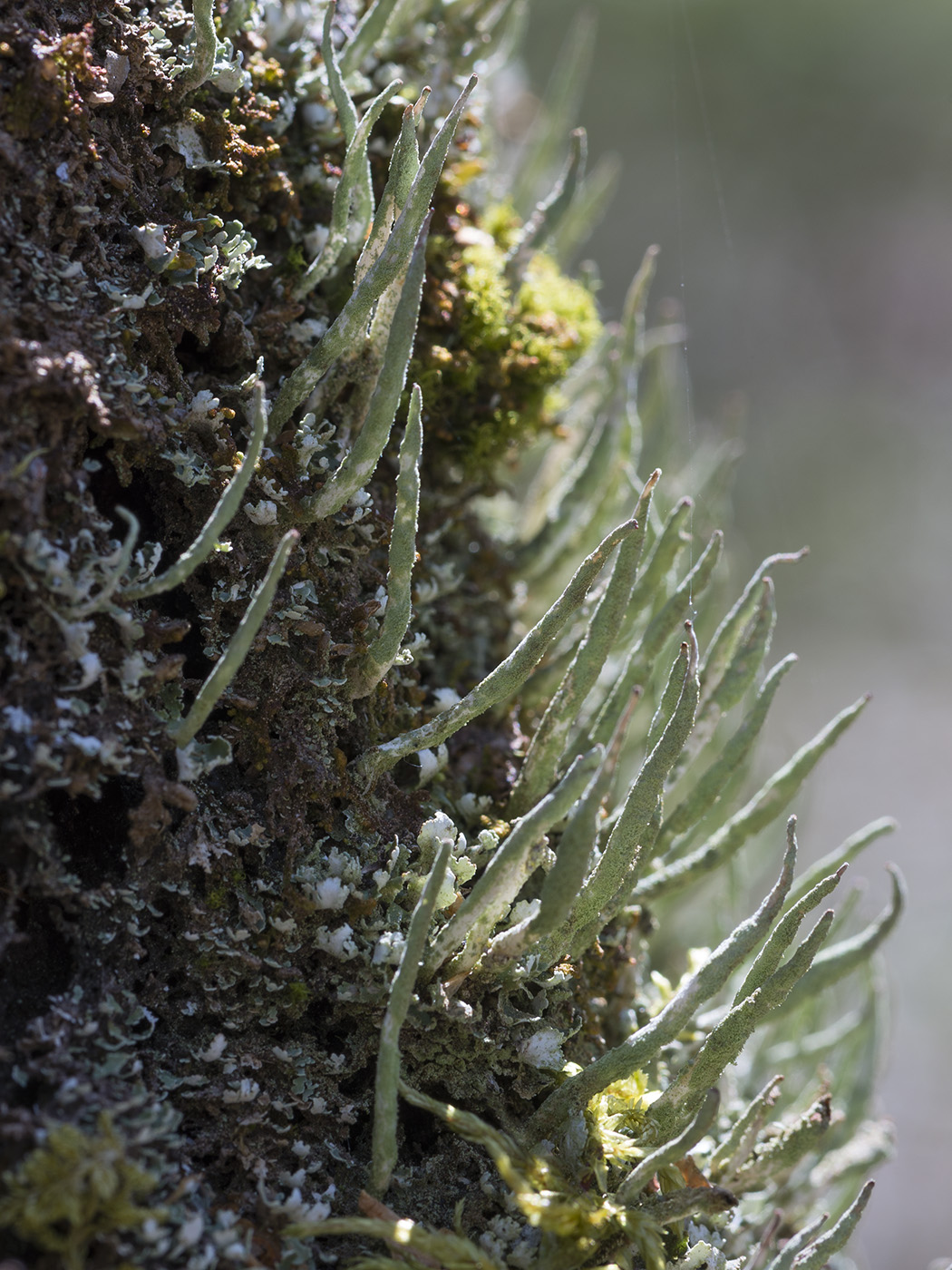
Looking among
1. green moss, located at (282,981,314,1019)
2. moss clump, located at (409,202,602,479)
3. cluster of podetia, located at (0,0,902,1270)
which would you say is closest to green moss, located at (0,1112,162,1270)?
cluster of podetia, located at (0,0,902,1270)

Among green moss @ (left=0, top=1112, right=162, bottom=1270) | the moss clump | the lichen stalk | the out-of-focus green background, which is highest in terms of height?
the out-of-focus green background

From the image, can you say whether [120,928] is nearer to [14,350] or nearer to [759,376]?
[14,350]

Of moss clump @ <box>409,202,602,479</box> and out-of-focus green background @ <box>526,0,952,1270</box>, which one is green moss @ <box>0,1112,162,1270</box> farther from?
out-of-focus green background @ <box>526,0,952,1270</box>

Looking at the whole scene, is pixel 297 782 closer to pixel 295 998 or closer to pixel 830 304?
pixel 295 998

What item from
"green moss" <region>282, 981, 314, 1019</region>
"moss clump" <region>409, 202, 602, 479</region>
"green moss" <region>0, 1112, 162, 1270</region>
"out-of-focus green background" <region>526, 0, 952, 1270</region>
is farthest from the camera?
"out-of-focus green background" <region>526, 0, 952, 1270</region>

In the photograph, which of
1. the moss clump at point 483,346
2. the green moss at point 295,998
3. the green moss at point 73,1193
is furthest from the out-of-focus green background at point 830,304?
the green moss at point 73,1193

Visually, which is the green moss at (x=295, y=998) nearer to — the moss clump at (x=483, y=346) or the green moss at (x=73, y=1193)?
the green moss at (x=73, y=1193)
